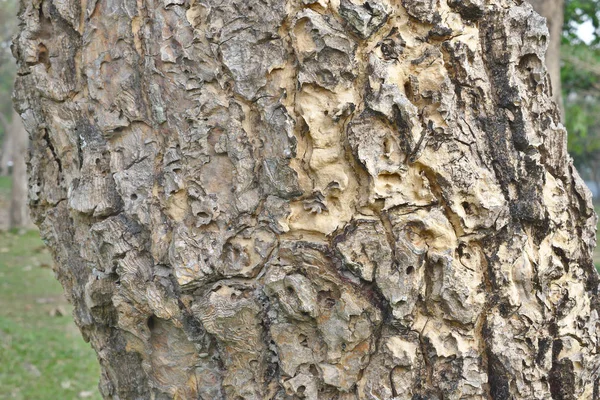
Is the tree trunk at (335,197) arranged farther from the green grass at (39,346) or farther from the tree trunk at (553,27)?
the tree trunk at (553,27)

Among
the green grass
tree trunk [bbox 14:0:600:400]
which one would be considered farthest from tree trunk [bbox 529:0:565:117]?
the green grass

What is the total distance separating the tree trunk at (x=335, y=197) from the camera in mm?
1479

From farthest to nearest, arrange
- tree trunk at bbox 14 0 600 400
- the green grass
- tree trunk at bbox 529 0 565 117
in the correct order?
tree trunk at bbox 529 0 565 117 < the green grass < tree trunk at bbox 14 0 600 400

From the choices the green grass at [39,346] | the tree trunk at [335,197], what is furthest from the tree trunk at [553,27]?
the green grass at [39,346]

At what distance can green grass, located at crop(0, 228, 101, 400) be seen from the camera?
4.89m

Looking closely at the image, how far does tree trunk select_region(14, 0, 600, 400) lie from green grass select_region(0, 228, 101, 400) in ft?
12.0

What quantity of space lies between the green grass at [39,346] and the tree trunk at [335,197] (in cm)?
366

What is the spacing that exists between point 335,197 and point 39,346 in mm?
5105

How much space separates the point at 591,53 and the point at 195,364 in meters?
7.94

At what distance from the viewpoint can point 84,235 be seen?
173cm

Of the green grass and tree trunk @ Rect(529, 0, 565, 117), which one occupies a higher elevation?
tree trunk @ Rect(529, 0, 565, 117)

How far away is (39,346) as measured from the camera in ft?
19.0

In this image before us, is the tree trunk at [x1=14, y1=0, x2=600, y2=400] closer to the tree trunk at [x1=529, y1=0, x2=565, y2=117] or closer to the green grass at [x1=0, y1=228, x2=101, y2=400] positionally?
the green grass at [x1=0, y1=228, x2=101, y2=400]

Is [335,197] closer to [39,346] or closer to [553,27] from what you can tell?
[39,346]
